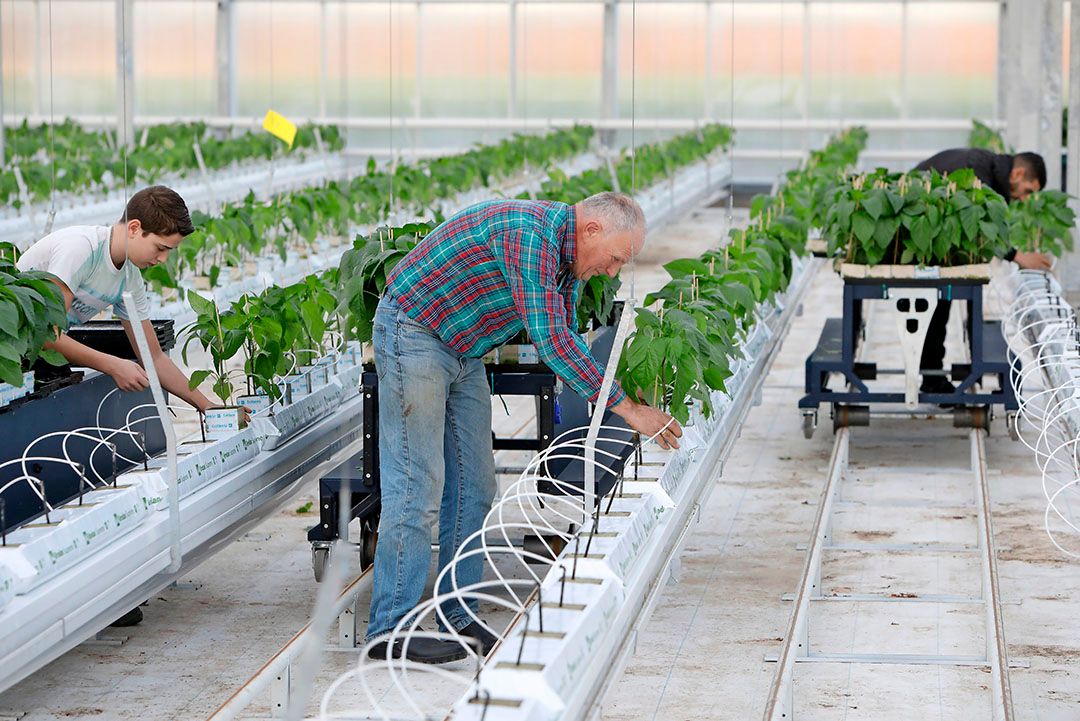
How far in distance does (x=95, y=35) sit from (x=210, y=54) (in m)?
1.68

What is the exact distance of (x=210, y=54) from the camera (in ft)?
64.1

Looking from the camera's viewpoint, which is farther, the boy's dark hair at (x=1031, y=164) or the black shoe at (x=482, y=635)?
the boy's dark hair at (x=1031, y=164)

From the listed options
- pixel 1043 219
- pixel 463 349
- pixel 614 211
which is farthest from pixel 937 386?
pixel 614 211

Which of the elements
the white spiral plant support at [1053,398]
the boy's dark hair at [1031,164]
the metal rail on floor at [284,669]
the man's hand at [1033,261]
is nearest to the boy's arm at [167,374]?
the metal rail on floor at [284,669]

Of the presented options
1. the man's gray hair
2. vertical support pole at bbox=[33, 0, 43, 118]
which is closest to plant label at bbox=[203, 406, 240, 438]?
the man's gray hair

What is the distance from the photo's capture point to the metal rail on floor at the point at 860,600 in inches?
153

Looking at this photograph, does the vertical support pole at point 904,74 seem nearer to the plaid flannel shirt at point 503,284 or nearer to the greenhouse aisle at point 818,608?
the greenhouse aisle at point 818,608

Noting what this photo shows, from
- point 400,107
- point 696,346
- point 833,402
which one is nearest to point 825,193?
point 833,402

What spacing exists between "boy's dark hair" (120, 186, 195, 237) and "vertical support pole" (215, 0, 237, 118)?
15.6 m

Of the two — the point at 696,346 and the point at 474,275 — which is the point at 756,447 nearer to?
the point at 696,346

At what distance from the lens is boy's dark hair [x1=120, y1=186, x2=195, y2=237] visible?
4.48 meters

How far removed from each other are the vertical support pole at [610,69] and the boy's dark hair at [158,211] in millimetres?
14920

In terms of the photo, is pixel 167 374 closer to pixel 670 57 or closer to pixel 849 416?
pixel 849 416

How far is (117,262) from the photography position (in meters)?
4.64
